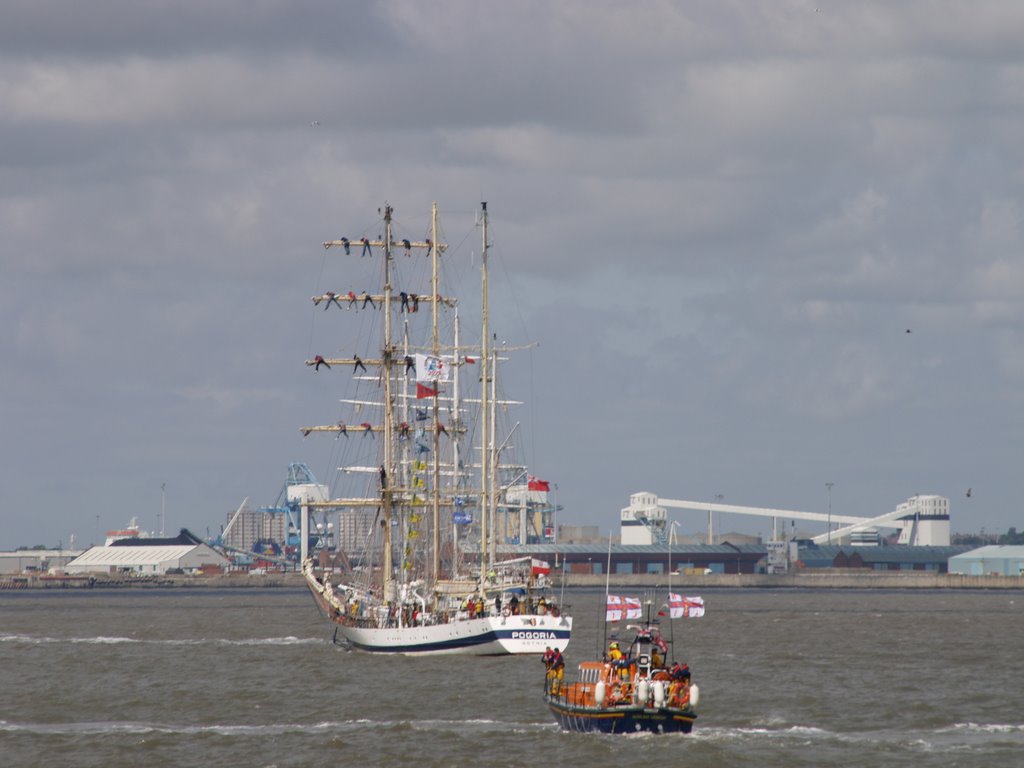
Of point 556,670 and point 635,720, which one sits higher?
point 556,670

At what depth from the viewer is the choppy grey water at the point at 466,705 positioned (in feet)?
190

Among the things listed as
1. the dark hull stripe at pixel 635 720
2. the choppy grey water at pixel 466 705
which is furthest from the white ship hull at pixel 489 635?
the dark hull stripe at pixel 635 720

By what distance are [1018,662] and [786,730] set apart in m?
36.5

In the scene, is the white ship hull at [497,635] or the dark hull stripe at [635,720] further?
the white ship hull at [497,635]

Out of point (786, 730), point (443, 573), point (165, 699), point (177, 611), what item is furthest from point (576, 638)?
point (177, 611)

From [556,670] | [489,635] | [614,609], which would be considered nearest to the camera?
[614,609]

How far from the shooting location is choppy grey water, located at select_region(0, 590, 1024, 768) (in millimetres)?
57844

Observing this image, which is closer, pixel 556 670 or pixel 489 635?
pixel 556 670

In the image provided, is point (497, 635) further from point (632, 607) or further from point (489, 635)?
point (632, 607)

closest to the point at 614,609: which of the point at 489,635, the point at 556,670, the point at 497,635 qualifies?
the point at 556,670

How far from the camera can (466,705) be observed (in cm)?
7156

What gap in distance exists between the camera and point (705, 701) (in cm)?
7206

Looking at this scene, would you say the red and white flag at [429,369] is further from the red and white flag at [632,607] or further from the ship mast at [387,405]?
the red and white flag at [632,607]

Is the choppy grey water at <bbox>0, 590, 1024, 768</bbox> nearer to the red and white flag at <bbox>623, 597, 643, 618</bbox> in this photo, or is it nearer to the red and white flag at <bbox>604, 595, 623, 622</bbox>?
the red and white flag at <bbox>604, 595, 623, 622</bbox>
